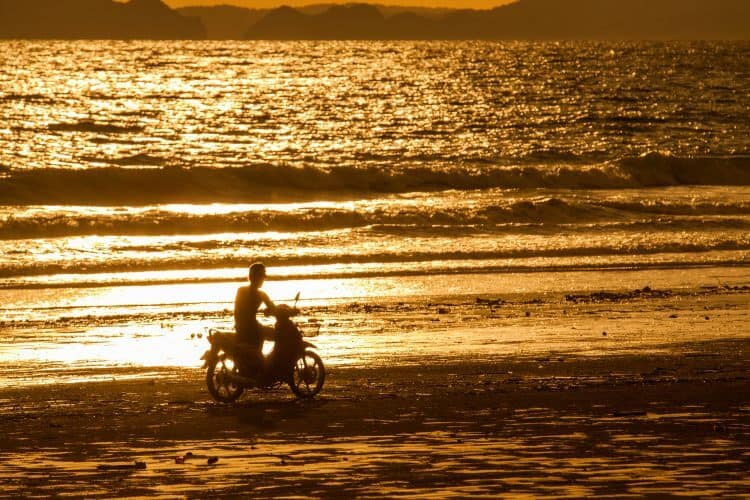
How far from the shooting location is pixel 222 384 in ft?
44.1

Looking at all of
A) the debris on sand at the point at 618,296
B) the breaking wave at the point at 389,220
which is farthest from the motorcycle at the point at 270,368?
the breaking wave at the point at 389,220

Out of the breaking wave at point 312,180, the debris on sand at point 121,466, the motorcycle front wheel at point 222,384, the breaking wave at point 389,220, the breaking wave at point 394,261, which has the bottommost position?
the debris on sand at point 121,466

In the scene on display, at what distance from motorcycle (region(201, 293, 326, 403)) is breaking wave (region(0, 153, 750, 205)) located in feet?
99.4

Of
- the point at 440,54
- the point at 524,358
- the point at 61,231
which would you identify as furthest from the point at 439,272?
the point at 440,54

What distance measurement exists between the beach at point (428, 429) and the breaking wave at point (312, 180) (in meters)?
30.0

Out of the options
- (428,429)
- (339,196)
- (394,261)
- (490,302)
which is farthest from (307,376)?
(339,196)

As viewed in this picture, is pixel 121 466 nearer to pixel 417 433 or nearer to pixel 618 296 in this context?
pixel 417 433

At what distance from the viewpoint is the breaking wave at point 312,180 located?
45375mm

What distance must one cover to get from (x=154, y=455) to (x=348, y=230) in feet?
75.1

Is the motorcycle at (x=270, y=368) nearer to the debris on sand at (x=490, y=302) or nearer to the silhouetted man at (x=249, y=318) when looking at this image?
the silhouetted man at (x=249, y=318)

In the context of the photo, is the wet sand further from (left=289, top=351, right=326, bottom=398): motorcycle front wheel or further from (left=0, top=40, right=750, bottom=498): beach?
(left=289, top=351, right=326, bottom=398): motorcycle front wheel

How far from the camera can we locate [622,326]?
18.1 meters

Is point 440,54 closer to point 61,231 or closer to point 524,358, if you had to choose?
point 61,231

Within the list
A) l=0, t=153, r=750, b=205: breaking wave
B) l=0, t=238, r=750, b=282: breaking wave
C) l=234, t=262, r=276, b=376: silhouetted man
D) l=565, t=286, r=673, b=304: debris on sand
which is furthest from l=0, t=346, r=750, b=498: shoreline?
l=0, t=153, r=750, b=205: breaking wave
